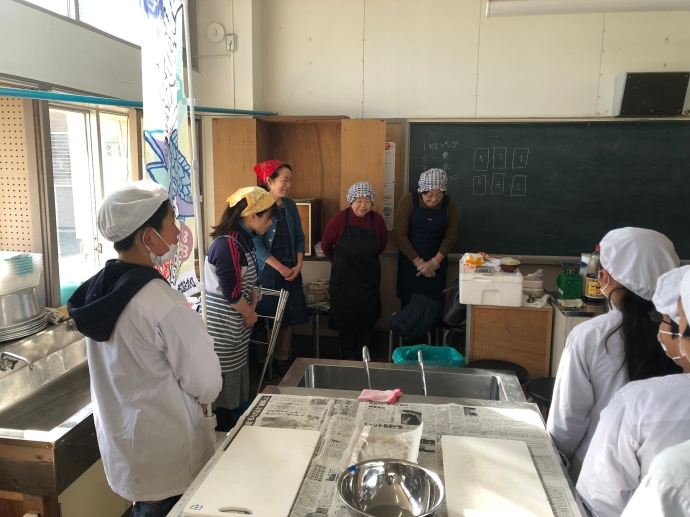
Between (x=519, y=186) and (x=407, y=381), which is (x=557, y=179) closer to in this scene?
(x=519, y=186)

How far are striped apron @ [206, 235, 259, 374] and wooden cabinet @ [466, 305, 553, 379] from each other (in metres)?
1.15

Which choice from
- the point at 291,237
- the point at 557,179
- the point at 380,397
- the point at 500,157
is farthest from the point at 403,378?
the point at 557,179

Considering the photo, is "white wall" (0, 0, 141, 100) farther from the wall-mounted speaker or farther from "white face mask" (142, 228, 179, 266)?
the wall-mounted speaker

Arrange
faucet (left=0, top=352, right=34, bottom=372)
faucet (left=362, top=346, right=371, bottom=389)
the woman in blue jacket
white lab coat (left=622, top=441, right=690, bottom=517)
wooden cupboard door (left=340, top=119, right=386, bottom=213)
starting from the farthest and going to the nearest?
wooden cupboard door (left=340, top=119, right=386, bottom=213) < the woman in blue jacket < faucet (left=0, top=352, right=34, bottom=372) < faucet (left=362, top=346, right=371, bottom=389) < white lab coat (left=622, top=441, right=690, bottom=517)

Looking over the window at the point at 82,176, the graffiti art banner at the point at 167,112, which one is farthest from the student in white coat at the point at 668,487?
the window at the point at 82,176

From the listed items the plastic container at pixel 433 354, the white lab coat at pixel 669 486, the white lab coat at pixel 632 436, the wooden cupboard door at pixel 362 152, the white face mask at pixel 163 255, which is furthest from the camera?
the wooden cupboard door at pixel 362 152

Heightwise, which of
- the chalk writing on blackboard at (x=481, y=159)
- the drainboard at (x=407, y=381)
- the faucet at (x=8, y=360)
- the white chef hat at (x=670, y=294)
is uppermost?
the chalk writing on blackboard at (x=481, y=159)

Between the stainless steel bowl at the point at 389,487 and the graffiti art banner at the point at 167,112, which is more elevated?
the graffiti art banner at the point at 167,112

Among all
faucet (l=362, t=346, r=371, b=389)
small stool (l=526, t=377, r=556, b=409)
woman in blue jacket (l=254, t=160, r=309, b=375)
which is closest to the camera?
faucet (l=362, t=346, r=371, b=389)

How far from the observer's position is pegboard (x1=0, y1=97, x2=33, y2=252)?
7.87ft

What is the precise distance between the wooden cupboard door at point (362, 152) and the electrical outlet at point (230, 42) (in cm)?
108

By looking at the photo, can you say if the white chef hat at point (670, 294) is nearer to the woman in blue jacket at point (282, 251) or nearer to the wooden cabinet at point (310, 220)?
the woman in blue jacket at point (282, 251)

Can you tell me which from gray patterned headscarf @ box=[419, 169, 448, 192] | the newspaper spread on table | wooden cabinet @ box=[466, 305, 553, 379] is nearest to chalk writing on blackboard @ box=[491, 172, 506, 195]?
gray patterned headscarf @ box=[419, 169, 448, 192]

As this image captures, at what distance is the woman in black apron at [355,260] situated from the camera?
12.2 ft
